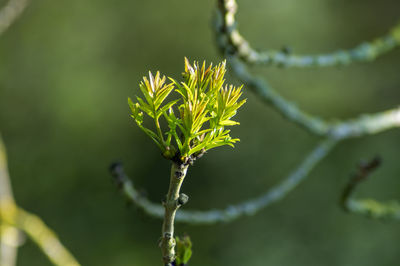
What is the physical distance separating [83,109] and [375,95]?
5.87 ft

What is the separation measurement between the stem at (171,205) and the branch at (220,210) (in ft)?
0.95

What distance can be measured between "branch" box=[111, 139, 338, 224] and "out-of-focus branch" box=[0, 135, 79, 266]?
0.32m

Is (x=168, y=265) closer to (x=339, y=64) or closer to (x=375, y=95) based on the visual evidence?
(x=339, y=64)

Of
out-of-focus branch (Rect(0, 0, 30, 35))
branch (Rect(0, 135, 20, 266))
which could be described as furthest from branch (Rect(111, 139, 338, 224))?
out-of-focus branch (Rect(0, 0, 30, 35))

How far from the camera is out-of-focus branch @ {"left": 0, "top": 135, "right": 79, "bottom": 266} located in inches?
38.9

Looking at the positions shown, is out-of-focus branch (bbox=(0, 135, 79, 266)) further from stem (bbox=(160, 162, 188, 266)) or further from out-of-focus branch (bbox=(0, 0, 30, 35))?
stem (bbox=(160, 162, 188, 266))

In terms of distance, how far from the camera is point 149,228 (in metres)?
3.00

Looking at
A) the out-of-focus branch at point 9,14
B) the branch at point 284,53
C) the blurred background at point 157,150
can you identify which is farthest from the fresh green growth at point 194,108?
the blurred background at point 157,150

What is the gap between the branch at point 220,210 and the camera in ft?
1.93

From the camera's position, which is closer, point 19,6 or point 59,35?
point 19,6

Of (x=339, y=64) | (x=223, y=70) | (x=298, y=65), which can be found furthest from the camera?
(x=339, y=64)

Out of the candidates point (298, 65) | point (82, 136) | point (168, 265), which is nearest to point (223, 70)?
point (168, 265)

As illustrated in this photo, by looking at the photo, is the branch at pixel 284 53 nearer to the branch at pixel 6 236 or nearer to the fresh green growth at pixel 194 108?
the fresh green growth at pixel 194 108

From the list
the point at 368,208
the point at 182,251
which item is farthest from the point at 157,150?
the point at 182,251
